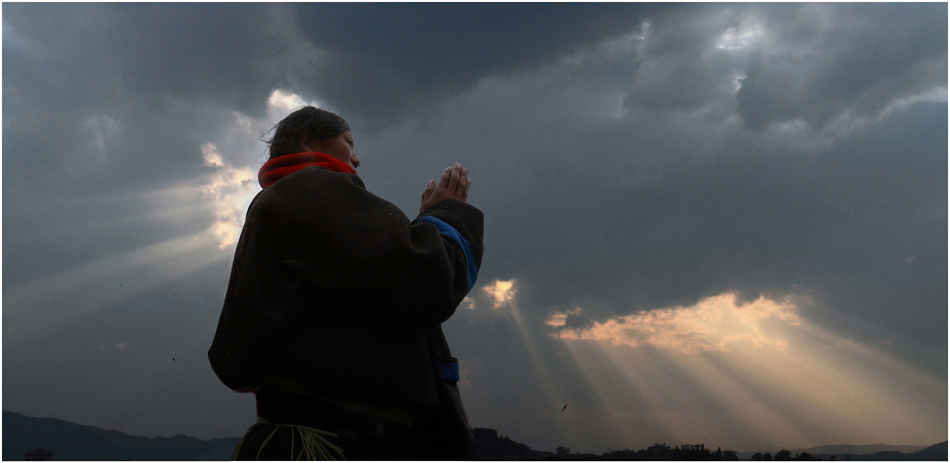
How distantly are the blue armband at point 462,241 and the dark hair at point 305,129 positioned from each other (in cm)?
113

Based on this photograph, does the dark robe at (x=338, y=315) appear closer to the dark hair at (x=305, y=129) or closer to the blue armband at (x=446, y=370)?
the blue armband at (x=446, y=370)

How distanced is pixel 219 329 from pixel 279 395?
0.46 meters

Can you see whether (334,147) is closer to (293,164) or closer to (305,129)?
(305,129)

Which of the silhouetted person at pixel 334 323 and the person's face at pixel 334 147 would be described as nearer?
the silhouetted person at pixel 334 323

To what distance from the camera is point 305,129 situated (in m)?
3.48

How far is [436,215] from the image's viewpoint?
2.95m

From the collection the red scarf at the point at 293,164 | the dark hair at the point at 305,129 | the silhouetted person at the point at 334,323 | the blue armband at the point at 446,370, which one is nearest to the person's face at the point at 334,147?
the dark hair at the point at 305,129

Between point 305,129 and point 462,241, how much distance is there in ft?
4.85

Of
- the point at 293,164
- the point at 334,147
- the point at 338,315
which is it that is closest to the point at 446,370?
the point at 338,315

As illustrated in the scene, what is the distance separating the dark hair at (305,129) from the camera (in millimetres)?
3449

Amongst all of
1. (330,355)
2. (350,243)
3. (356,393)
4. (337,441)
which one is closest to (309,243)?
(350,243)

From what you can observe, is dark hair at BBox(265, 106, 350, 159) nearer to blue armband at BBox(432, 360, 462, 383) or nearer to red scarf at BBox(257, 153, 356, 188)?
red scarf at BBox(257, 153, 356, 188)

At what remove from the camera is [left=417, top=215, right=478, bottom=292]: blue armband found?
8.95ft

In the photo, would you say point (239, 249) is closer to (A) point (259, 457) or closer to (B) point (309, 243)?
(B) point (309, 243)
